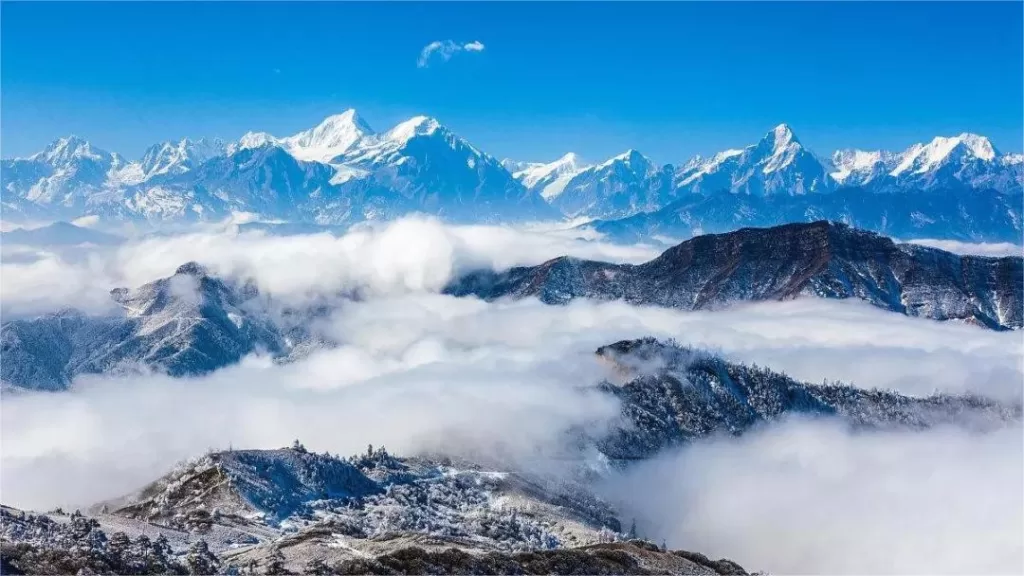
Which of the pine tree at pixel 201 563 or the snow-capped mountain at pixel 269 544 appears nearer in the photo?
the snow-capped mountain at pixel 269 544

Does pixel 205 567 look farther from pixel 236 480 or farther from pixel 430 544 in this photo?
pixel 236 480

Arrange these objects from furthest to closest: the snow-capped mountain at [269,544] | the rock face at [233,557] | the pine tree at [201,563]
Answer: the pine tree at [201,563], the snow-capped mountain at [269,544], the rock face at [233,557]

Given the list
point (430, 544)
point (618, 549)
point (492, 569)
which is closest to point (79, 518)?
point (430, 544)

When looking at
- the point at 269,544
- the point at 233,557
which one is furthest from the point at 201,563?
the point at 269,544

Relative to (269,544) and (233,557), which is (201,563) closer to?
(233,557)

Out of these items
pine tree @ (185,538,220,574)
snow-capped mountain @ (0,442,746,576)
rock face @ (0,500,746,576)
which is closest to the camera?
rock face @ (0,500,746,576)

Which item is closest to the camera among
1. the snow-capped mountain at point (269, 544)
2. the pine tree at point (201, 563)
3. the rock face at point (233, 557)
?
the rock face at point (233, 557)

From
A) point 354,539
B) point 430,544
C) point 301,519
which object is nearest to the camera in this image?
point 430,544

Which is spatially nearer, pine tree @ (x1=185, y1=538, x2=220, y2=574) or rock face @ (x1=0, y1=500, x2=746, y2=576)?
rock face @ (x1=0, y1=500, x2=746, y2=576)

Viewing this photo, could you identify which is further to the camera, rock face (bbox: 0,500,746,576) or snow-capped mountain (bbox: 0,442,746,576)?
snow-capped mountain (bbox: 0,442,746,576)

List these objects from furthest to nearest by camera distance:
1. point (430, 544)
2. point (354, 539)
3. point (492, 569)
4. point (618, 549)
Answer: point (618, 549) < point (354, 539) < point (430, 544) < point (492, 569)

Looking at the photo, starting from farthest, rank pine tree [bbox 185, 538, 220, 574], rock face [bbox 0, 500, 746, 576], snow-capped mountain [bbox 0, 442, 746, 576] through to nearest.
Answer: pine tree [bbox 185, 538, 220, 574] < snow-capped mountain [bbox 0, 442, 746, 576] < rock face [bbox 0, 500, 746, 576]
